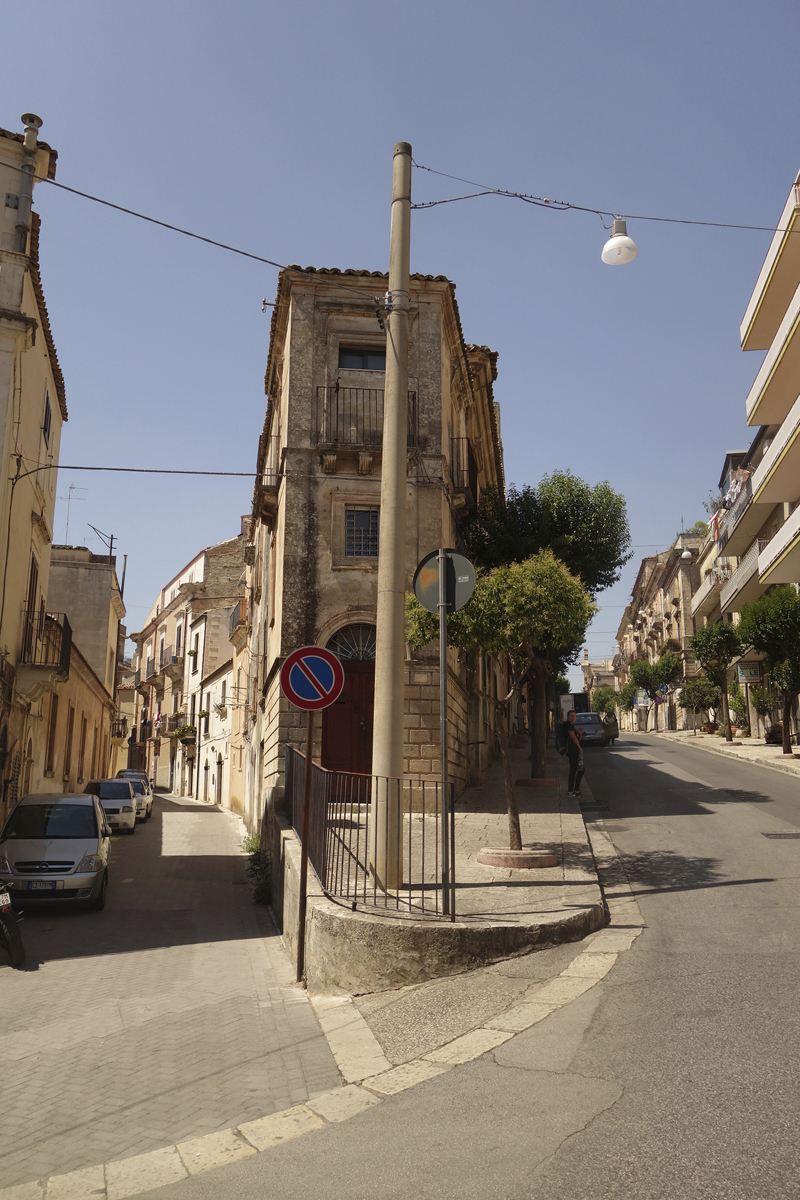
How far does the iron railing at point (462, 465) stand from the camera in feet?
64.1

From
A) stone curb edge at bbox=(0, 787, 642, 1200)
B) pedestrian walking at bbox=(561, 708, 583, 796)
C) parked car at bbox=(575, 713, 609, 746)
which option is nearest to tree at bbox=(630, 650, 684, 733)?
parked car at bbox=(575, 713, 609, 746)

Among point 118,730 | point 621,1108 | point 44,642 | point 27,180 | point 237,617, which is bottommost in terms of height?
point 621,1108

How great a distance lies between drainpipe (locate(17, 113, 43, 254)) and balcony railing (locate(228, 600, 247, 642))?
16007mm

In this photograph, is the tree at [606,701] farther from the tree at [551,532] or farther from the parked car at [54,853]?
the parked car at [54,853]

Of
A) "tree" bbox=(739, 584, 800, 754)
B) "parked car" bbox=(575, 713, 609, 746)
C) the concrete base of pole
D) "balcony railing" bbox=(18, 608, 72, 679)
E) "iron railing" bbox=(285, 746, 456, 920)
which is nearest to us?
"iron railing" bbox=(285, 746, 456, 920)

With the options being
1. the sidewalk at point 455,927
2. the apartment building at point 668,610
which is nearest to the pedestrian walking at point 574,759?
the sidewalk at point 455,927

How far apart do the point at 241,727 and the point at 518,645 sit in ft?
70.4

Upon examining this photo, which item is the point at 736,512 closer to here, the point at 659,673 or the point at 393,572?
the point at 659,673

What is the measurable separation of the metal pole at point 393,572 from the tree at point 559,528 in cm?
1217

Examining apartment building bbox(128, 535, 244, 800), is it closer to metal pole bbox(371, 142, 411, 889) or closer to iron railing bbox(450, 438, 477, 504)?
iron railing bbox(450, 438, 477, 504)

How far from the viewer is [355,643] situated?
55.1 ft

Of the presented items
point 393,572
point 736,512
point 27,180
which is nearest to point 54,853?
point 393,572

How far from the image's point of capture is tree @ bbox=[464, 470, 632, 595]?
22141 millimetres

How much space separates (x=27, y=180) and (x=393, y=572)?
14.1 meters
